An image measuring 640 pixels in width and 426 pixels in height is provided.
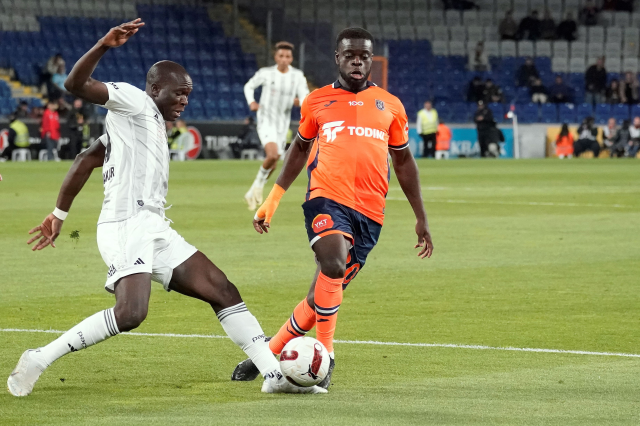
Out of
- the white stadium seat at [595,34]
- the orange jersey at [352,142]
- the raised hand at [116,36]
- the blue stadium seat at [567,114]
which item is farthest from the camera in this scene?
the white stadium seat at [595,34]

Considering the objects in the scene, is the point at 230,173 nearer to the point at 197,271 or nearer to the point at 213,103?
the point at 213,103

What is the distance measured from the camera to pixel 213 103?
36438mm

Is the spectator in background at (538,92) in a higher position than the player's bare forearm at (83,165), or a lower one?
lower

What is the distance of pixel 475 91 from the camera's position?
39.7m

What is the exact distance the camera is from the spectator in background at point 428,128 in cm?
3469

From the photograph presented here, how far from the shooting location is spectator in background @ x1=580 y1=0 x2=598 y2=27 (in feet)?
148

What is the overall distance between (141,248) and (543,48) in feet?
132

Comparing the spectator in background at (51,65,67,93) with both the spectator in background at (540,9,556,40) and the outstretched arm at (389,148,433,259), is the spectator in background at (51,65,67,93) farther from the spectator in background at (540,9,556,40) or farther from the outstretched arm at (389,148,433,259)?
the outstretched arm at (389,148,433,259)

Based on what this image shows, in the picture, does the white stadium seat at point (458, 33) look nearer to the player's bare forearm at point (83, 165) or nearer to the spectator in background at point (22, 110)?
the spectator in background at point (22, 110)

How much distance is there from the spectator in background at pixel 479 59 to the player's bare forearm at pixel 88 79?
37352 mm

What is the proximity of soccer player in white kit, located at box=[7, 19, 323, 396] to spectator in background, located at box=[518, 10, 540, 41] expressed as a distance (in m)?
39.4

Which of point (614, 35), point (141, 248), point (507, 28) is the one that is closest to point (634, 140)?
point (507, 28)

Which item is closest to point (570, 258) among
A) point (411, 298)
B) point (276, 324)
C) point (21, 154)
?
point (411, 298)

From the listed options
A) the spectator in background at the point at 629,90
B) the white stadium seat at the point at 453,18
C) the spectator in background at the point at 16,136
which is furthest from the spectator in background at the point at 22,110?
the spectator in background at the point at 629,90
